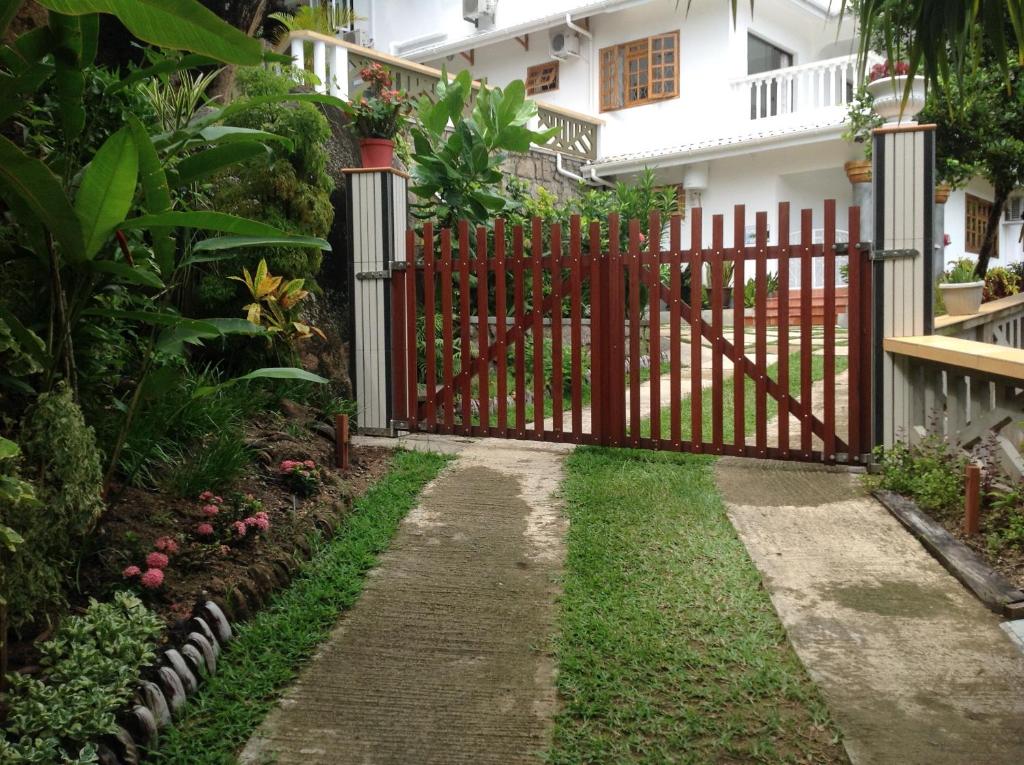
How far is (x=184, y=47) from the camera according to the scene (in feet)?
8.03

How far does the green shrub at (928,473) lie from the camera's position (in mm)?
4819

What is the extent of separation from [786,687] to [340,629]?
167 cm

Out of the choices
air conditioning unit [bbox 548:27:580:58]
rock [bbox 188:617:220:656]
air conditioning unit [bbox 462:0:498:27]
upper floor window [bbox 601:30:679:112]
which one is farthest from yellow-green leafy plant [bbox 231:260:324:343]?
air conditioning unit [bbox 462:0:498:27]

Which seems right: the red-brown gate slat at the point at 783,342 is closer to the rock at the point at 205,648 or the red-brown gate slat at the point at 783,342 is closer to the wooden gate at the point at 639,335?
the wooden gate at the point at 639,335

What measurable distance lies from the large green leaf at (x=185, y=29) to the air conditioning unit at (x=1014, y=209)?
20094 millimetres

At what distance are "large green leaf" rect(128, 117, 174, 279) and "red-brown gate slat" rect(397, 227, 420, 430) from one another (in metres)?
3.03

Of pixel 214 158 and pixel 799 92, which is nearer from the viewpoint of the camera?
pixel 214 158

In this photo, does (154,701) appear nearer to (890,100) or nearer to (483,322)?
(483,322)

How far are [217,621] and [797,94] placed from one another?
14744 mm

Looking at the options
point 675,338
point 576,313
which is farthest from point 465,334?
point 675,338

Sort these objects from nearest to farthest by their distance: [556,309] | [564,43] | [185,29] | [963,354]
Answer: [185,29], [963,354], [556,309], [564,43]

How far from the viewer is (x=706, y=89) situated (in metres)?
16.5

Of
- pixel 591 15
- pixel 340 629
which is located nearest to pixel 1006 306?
pixel 340 629

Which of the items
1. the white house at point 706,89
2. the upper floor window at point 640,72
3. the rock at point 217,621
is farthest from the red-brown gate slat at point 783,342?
the upper floor window at point 640,72
